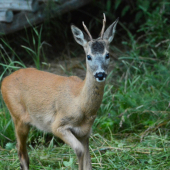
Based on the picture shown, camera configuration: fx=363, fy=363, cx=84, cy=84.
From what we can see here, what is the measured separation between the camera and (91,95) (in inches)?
164

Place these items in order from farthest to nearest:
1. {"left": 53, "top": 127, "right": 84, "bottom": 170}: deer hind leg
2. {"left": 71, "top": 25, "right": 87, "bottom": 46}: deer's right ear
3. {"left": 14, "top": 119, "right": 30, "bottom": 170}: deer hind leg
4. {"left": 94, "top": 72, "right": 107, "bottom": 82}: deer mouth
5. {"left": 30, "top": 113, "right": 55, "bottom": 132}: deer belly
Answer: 1. {"left": 14, "top": 119, "right": 30, "bottom": 170}: deer hind leg
2. {"left": 30, "top": 113, "right": 55, "bottom": 132}: deer belly
3. {"left": 71, "top": 25, "right": 87, "bottom": 46}: deer's right ear
4. {"left": 53, "top": 127, "right": 84, "bottom": 170}: deer hind leg
5. {"left": 94, "top": 72, "right": 107, "bottom": 82}: deer mouth

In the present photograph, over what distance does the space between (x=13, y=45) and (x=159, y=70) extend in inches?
151

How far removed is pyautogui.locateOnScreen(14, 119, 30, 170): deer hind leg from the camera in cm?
493

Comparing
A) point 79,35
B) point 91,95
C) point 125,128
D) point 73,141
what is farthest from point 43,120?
point 125,128

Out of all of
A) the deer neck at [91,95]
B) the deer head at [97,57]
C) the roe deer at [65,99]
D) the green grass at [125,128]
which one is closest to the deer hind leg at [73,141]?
the roe deer at [65,99]

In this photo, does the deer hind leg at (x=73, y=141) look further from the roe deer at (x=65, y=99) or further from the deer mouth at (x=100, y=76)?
the deer mouth at (x=100, y=76)

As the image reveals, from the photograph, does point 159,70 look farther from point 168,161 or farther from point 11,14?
point 11,14

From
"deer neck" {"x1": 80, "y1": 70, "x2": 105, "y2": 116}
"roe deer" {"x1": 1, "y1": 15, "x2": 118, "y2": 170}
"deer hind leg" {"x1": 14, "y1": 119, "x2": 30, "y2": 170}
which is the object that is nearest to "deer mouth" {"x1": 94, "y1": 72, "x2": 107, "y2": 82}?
"roe deer" {"x1": 1, "y1": 15, "x2": 118, "y2": 170}

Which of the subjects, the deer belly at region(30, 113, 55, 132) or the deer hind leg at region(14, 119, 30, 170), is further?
the deer hind leg at region(14, 119, 30, 170)

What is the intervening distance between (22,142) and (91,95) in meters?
1.42

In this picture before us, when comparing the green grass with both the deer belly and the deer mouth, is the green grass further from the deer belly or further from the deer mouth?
the deer mouth

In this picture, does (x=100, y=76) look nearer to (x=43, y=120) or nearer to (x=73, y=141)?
(x=73, y=141)

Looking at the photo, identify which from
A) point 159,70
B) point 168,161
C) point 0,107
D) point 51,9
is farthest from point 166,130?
point 51,9

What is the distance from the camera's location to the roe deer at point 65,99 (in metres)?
4.15
